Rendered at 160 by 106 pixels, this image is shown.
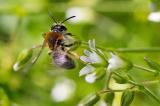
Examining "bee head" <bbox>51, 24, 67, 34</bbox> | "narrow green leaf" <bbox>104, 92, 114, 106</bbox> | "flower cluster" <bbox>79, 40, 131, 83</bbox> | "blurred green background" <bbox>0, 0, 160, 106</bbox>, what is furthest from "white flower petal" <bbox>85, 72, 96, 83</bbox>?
"blurred green background" <bbox>0, 0, 160, 106</bbox>

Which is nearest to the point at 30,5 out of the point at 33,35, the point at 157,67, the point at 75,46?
the point at 33,35

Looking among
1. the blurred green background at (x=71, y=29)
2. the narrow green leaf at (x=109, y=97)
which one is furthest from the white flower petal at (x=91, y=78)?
the blurred green background at (x=71, y=29)

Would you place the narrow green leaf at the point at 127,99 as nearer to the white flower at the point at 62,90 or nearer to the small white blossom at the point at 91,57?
the small white blossom at the point at 91,57

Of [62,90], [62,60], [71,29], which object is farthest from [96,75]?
[71,29]

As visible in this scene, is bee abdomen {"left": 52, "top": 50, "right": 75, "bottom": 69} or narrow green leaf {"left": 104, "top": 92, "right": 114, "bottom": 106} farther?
narrow green leaf {"left": 104, "top": 92, "right": 114, "bottom": 106}

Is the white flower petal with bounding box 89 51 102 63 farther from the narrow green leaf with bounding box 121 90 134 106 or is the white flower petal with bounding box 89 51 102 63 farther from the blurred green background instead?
the blurred green background

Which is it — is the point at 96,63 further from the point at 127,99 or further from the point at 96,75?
the point at 127,99

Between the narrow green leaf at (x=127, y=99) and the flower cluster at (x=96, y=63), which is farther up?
the flower cluster at (x=96, y=63)

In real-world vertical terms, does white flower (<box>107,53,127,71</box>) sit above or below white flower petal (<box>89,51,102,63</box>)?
below
